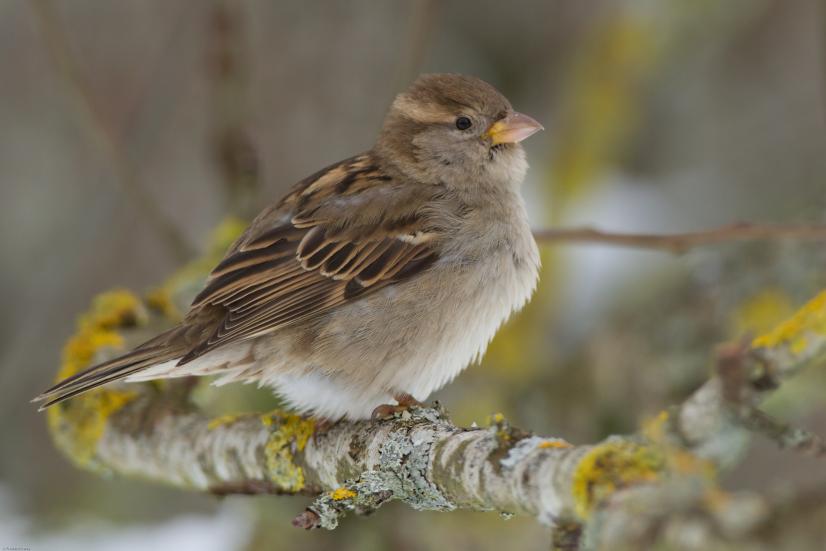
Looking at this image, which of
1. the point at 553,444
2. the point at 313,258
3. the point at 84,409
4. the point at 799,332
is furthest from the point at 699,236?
the point at 84,409

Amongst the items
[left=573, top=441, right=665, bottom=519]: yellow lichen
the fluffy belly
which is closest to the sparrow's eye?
the fluffy belly

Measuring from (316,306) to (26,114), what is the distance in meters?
4.07

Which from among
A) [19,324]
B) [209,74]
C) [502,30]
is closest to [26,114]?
[19,324]

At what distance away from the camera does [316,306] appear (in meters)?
3.51

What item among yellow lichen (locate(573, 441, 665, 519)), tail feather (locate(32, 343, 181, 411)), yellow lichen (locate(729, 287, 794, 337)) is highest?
yellow lichen (locate(729, 287, 794, 337))

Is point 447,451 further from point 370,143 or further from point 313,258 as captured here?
point 370,143

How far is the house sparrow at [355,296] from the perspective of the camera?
133 inches

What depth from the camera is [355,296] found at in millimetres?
3545

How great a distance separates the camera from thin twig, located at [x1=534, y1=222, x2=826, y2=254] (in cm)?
314

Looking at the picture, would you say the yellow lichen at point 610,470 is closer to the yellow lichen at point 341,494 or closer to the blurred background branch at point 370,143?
the yellow lichen at point 341,494

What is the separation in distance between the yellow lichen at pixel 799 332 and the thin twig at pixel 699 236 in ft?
4.53

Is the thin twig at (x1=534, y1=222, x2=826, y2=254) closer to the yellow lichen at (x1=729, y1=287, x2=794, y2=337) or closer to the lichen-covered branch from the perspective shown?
the yellow lichen at (x1=729, y1=287, x2=794, y2=337)

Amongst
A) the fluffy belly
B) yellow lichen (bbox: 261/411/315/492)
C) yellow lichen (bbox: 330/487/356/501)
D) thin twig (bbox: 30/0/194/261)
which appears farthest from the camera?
thin twig (bbox: 30/0/194/261)

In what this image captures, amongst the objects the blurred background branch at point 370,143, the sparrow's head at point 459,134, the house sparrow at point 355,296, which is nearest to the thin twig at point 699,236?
the blurred background branch at point 370,143
